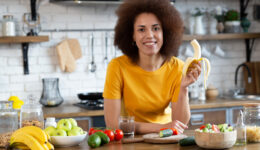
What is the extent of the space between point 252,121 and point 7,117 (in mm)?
1346

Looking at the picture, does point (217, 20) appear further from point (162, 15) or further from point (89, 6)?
point (162, 15)

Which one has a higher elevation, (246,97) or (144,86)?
(144,86)

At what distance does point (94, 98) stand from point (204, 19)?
181 centimetres

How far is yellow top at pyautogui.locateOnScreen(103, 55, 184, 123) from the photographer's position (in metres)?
2.88

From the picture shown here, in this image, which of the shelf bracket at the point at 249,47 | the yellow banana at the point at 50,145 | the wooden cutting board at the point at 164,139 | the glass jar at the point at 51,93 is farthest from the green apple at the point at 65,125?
the shelf bracket at the point at 249,47

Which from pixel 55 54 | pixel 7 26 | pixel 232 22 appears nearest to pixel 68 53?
pixel 55 54

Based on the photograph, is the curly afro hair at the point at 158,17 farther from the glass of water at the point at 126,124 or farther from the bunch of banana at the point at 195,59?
the glass of water at the point at 126,124

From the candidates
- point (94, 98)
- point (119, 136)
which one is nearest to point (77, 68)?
point (94, 98)

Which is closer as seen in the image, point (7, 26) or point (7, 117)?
point (7, 117)

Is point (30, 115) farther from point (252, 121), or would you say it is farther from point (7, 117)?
Result: point (252, 121)

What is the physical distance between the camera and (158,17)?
287 centimetres

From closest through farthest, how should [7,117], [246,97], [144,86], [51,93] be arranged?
[7,117], [144,86], [51,93], [246,97]

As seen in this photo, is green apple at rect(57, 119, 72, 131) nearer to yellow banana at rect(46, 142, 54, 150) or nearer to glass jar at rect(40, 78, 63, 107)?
yellow banana at rect(46, 142, 54, 150)

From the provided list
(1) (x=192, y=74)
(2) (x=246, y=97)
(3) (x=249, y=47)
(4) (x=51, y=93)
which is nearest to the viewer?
(1) (x=192, y=74)
